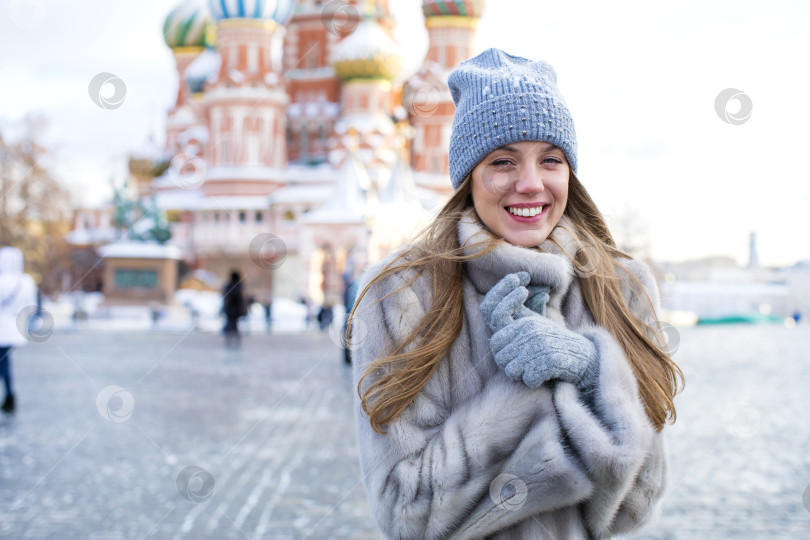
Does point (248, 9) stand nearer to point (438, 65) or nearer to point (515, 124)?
point (438, 65)

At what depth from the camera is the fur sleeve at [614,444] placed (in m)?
1.47

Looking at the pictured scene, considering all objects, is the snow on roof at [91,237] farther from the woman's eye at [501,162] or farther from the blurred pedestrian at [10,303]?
the woman's eye at [501,162]

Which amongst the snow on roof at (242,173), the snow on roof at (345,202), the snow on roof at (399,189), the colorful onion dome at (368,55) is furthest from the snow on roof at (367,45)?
the snow on roof at (399,189)

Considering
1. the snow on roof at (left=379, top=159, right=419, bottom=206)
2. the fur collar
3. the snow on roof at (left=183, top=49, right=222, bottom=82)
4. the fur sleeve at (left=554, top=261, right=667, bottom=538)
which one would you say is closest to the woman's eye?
the fur collar

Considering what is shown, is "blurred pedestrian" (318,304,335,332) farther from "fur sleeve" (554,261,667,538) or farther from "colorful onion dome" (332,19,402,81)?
"fur sleeve" (554,261,667,538)

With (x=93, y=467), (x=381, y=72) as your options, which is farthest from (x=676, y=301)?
(x=93, y=467)

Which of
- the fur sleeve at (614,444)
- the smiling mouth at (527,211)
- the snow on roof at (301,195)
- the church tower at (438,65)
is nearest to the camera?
the fur sleeve at (614,444)

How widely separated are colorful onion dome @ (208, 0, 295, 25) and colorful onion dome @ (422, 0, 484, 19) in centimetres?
541

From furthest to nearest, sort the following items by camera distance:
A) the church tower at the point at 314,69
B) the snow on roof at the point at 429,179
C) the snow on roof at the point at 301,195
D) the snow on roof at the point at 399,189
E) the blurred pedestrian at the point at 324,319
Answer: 1. the church tower at the point at 314,69
2. the snow on roof at the point at 429,179
3. the snow on roof at the point at 301,195
4. the snow on roof at the point at 399,189
5. the blurred pedestrian at the point at 324,319

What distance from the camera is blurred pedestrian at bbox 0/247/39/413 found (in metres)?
6.10

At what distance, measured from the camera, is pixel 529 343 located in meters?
1.49

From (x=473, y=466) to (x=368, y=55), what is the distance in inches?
1220

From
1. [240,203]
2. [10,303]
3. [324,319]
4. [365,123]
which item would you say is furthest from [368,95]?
[10,303]

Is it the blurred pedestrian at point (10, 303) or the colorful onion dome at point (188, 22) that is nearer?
the blurred pedestrian at point (10, 303)
